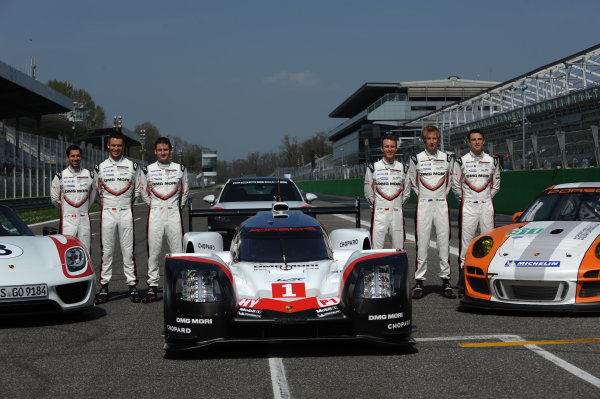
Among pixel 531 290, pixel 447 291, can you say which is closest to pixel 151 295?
pixel 447 291

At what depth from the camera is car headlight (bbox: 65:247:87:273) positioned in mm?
7168

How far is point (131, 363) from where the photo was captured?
529cm

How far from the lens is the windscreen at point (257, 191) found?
12.5 m

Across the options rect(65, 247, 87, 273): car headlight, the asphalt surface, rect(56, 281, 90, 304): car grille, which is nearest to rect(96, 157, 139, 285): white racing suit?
rect(65, 247, 87, 273): car headlight

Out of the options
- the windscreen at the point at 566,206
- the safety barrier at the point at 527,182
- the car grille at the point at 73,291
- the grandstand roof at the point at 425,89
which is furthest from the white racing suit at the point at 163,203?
the grandstand roof at the point at 425,89

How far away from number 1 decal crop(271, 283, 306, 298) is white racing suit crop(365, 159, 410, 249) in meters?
3.00

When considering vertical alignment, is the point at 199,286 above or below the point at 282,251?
below

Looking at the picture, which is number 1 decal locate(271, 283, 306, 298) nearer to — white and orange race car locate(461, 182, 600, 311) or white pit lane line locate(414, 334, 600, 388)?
white pit lane line locate(414, 334, 600, 388)

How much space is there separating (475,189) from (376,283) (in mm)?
3167

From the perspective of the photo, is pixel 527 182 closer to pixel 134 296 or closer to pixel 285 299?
pixel 134 296

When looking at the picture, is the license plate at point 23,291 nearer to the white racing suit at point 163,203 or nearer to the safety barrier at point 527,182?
the white racing suit at point 163,203

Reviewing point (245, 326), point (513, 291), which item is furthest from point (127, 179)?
point (513, 291)

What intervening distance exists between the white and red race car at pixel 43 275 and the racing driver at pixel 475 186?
13.1 feet

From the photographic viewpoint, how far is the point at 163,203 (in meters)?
8.50
